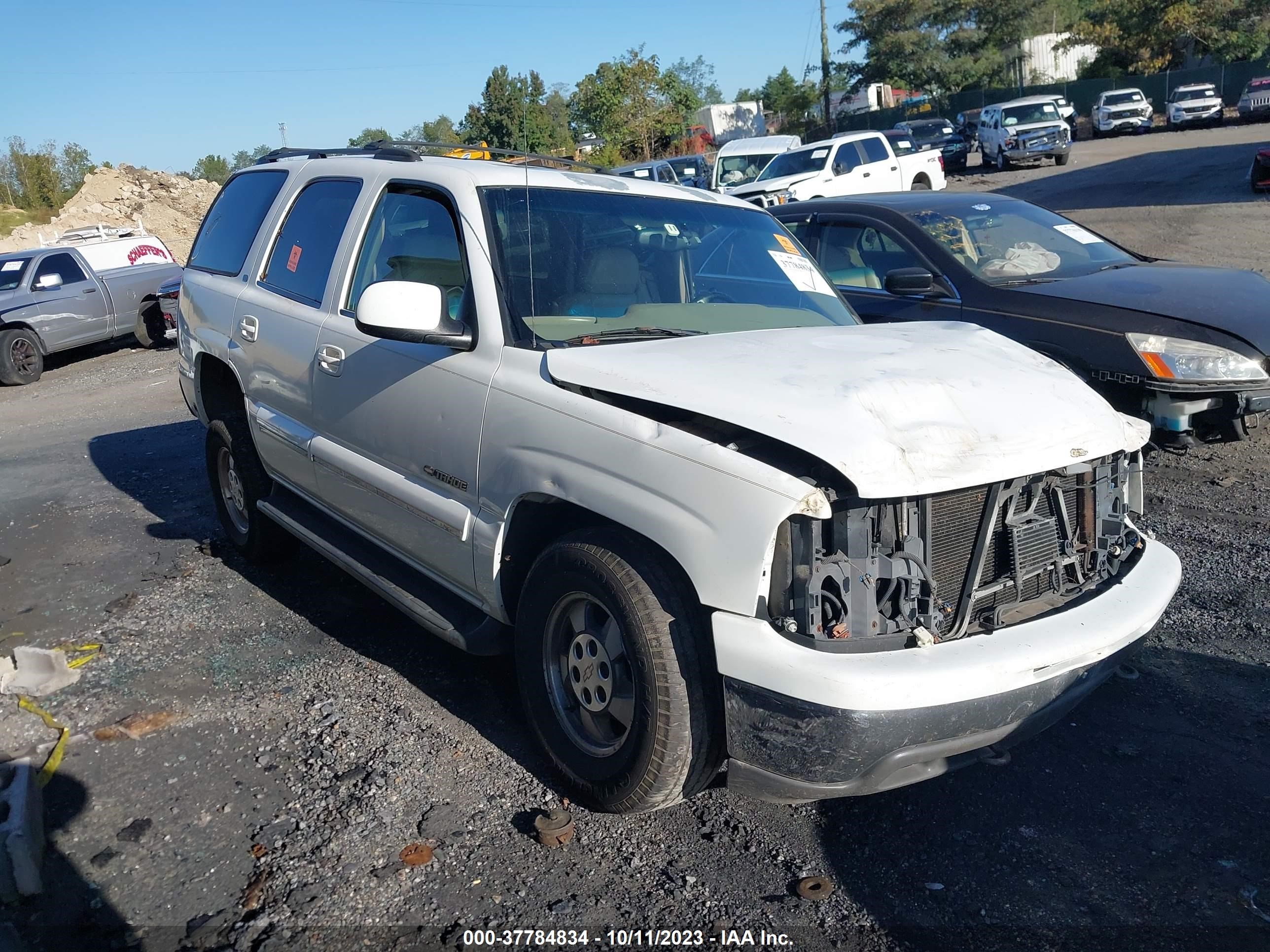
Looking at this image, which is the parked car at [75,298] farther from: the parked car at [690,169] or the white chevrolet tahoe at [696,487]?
the parked car at [690,169]

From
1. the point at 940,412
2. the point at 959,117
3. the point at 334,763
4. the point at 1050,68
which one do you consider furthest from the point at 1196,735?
the point at 1050,68

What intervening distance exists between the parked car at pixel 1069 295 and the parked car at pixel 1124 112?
37.3 m

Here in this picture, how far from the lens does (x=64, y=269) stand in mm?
15781

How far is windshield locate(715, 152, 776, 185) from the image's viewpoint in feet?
77.5

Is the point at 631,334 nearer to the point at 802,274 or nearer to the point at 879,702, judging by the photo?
the point at 802,274

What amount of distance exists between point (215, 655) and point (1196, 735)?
397 cm

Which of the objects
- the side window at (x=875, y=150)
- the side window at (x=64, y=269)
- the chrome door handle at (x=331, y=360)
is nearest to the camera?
the chrome door handle at (x=331, y=360)

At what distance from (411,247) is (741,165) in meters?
21.0

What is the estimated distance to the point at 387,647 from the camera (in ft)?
15.3

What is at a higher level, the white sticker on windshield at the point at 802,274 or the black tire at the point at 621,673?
the white sticker on windshield at the point at 802,274

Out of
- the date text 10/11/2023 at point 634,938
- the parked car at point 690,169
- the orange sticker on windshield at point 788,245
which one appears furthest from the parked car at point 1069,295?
the parked car at point 690,169

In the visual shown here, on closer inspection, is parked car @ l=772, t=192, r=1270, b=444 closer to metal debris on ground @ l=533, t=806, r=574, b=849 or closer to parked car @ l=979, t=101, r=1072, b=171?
metal debris on ground @ l=533, t=806, r=574, b=849

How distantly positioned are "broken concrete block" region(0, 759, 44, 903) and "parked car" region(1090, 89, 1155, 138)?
4381 centimetres

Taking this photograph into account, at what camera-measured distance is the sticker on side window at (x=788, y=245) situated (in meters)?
4.54
